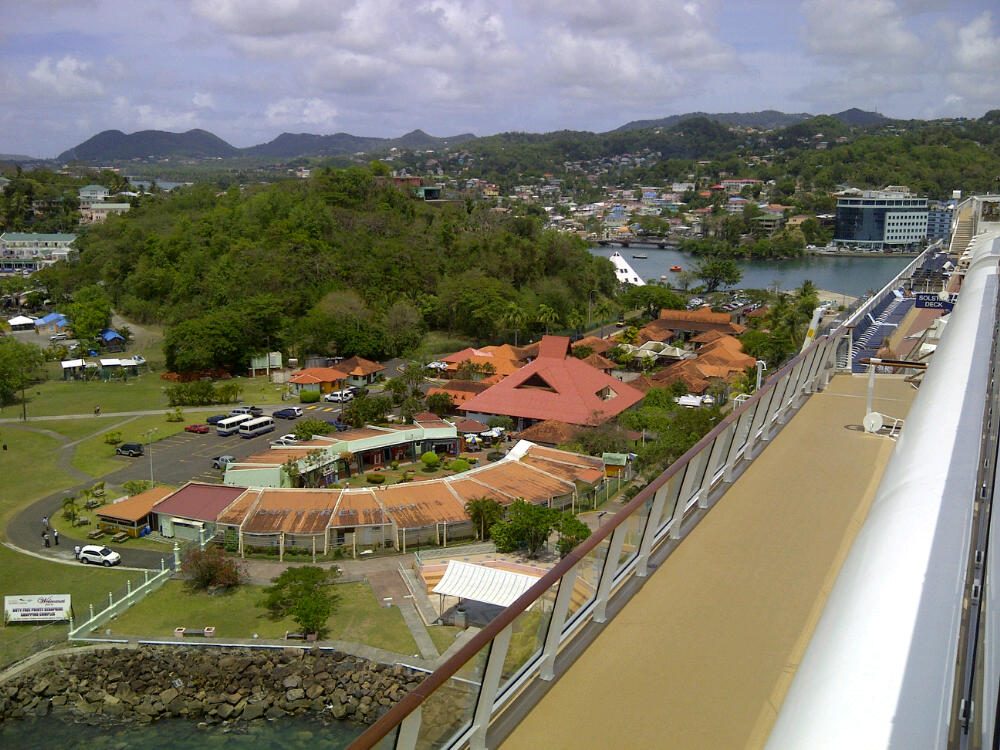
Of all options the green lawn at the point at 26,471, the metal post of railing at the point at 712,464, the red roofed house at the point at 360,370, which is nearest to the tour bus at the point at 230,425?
the green lawn at the point at 26,471

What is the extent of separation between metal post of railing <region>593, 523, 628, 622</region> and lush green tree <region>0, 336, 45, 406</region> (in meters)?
21.9

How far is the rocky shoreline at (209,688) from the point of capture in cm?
858

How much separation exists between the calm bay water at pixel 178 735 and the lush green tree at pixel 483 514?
3.91 m

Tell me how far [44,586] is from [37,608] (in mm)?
886

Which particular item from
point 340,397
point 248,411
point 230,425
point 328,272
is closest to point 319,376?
point 340,397

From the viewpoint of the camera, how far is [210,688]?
8.80 meters

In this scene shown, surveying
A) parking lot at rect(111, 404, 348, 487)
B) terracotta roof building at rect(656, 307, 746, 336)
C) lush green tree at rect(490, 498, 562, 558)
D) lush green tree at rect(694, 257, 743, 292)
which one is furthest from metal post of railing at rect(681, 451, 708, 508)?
lush green tree at rect(694, 257, 743, 292)

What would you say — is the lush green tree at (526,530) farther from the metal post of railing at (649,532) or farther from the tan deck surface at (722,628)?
the metal post of railing at (649,532)

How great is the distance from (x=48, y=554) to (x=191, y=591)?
105 inches

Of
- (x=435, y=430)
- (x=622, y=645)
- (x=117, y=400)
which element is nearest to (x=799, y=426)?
(x=622, y=645)

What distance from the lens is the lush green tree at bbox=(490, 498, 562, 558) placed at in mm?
11015

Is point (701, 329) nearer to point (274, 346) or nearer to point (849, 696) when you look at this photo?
point (274, 346)

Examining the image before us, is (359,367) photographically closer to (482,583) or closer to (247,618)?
(247,618)

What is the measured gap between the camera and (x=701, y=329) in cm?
2736
